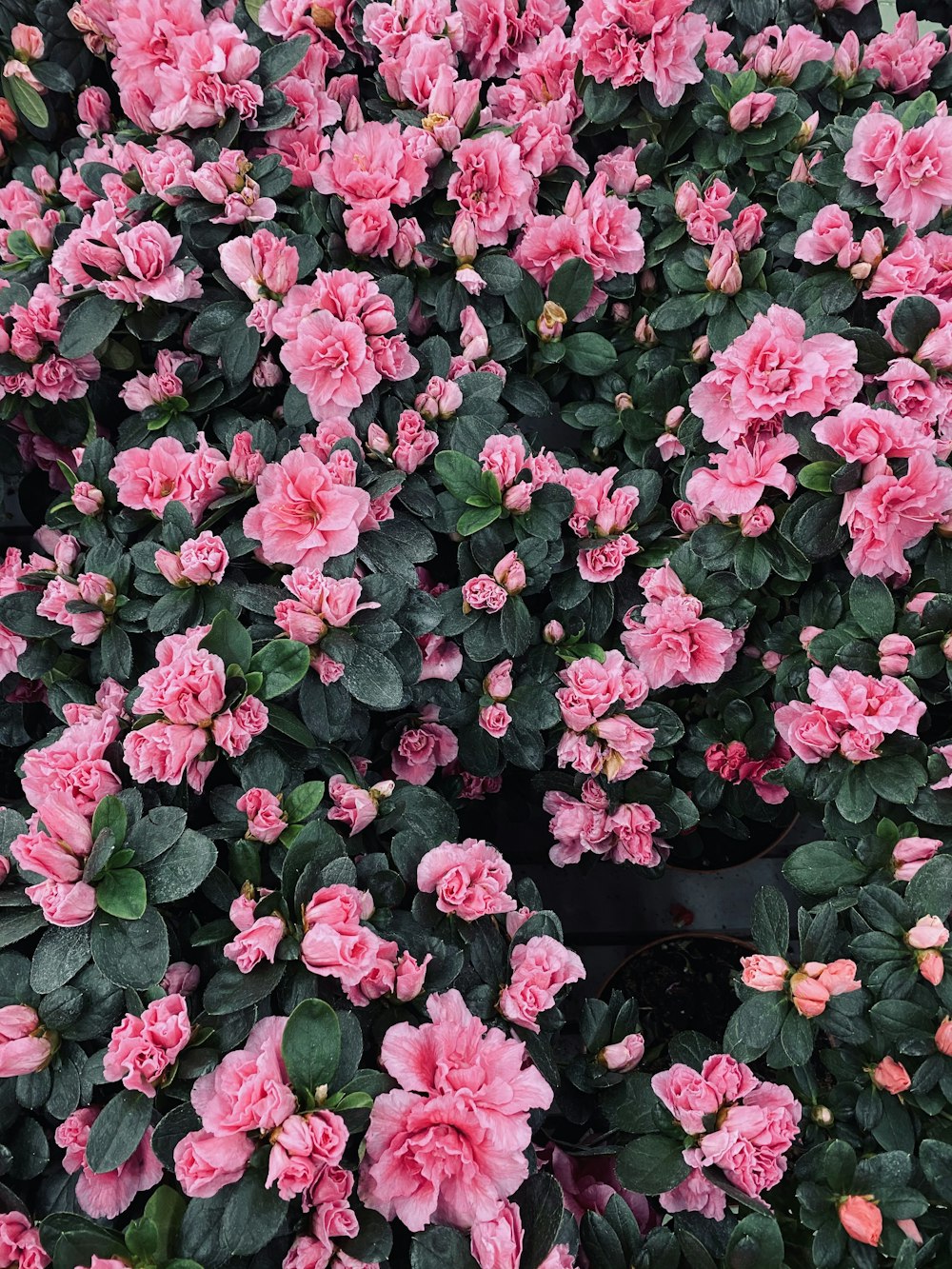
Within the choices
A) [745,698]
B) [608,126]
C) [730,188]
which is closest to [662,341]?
[730,188]

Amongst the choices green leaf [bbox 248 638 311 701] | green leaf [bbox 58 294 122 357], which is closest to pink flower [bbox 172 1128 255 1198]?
green leaf [bbox 248 638 311 701]

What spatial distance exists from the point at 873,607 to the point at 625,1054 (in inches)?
24.8

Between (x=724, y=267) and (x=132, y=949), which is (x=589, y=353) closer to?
(x=724, y=267)

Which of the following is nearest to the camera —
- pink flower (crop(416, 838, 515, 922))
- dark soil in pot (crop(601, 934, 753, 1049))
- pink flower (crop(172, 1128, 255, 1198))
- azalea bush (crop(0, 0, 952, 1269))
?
pink flower (crop(172, 1128, 255, 1198))

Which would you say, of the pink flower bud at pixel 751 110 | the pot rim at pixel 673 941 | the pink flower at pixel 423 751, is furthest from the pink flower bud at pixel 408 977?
the pink flower bud at pixel 751 110

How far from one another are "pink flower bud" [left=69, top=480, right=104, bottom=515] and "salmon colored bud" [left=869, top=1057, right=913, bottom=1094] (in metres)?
1.20

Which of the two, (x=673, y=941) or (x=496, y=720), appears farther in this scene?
(x=673, y=941)

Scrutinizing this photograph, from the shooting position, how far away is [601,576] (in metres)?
1.25

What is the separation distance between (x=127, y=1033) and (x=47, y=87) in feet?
4.92

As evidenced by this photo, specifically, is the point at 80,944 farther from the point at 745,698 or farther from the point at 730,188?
the point at 730,188

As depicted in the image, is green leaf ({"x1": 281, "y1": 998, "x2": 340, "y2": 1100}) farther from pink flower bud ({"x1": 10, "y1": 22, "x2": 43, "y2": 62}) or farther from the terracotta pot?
pink flower bud ({"x1": 10, "y1": 22, "x2": 43, "y2": 62})

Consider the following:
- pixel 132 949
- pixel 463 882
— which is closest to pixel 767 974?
pixel 463 882

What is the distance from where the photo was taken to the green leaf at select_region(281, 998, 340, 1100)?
83cm

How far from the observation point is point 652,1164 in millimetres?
970
